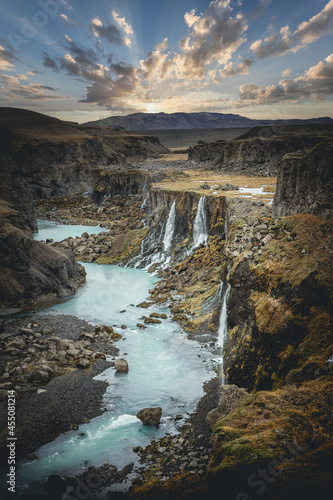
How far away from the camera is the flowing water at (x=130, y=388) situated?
1099 cm

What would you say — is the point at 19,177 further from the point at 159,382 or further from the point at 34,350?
the point at 159,382

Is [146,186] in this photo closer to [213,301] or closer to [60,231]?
[60,231]

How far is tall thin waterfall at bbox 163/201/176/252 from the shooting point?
36125 mm

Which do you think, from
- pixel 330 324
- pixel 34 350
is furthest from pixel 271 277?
pixel 34 350

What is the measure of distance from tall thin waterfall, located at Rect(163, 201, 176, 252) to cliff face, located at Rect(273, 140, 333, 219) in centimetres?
1920

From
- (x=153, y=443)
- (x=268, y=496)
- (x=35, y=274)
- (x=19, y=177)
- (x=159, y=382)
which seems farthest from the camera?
(x=19, y=177)

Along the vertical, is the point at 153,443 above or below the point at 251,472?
below

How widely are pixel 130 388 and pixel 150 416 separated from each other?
A: 2.93 m

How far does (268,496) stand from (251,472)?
2.47ft

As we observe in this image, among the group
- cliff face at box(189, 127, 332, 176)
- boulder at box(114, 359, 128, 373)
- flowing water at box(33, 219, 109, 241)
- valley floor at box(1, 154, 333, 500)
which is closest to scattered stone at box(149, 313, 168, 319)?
valley floor at box(1, 154, 333, 500)

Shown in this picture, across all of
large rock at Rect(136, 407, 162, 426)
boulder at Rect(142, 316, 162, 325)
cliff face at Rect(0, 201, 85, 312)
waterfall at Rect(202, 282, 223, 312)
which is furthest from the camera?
cliff face at Rect(0, 201, 85, 312)

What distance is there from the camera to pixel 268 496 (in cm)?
532

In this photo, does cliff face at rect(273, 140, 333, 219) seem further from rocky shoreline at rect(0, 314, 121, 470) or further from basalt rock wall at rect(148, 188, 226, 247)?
rocky shoreline at rect(0, 314, 121, 470)

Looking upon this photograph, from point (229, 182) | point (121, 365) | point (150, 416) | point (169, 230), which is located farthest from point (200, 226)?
point (150, 416)
